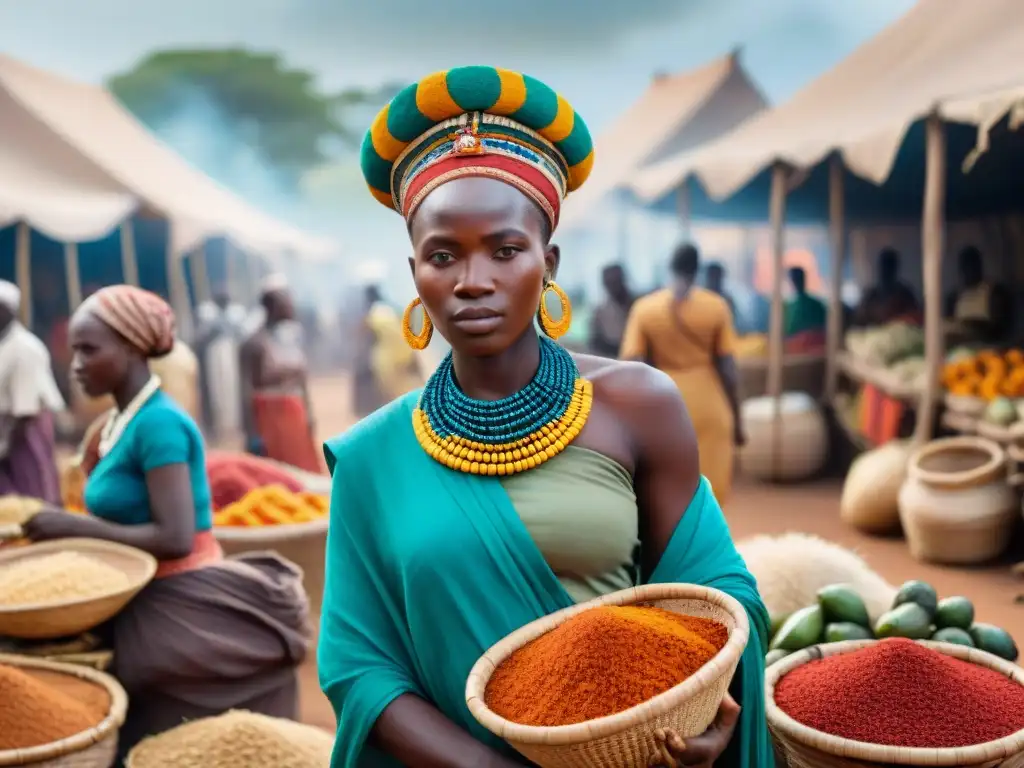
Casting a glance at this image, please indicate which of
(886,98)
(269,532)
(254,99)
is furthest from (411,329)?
(254,99)

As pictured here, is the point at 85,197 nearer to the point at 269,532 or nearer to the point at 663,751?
the point at 269,532

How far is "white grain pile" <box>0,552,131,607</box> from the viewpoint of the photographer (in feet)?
9.71

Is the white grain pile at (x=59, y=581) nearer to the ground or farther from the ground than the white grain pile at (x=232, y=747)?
farther from the ground

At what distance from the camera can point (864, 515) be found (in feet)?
Result: 22.9

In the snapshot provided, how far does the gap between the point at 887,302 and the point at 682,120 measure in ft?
17.1

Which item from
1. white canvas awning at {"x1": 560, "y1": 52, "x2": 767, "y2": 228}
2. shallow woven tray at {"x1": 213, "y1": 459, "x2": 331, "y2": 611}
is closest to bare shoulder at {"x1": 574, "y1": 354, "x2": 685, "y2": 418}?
shallow woven tray at {"x1": 213, "y1": 459, "x2": 331, "y2": 611}

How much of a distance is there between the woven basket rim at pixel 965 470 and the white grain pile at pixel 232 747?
4.30m

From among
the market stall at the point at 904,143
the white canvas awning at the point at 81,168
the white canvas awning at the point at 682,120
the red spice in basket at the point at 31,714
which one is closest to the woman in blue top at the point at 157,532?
the red spice in basket at the point at 31,714

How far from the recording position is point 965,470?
6.37 m

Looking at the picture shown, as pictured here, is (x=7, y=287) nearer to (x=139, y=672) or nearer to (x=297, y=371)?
(x=297, y=371)

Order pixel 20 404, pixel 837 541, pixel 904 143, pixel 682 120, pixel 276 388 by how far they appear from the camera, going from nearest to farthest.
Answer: pixel 20 404 → pixel 837 541 → pixel 276 388 → pixel 904 143 → pixel 682 120

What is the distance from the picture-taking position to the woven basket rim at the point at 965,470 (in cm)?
599

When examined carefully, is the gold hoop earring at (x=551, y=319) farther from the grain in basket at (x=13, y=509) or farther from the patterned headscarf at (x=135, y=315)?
the grain in basket at (x=13, y=509)

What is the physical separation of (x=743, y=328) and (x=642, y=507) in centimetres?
1420
